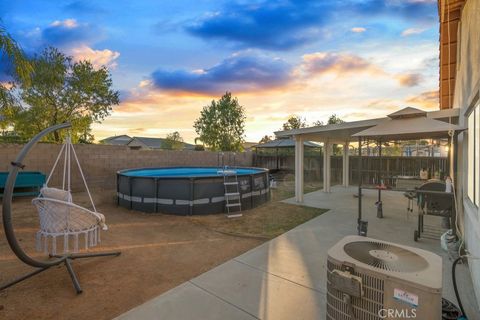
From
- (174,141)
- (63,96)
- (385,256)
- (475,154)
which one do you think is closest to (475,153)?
(475,154)

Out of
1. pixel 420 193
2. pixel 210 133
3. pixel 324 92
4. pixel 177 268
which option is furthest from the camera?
pixel 210 133

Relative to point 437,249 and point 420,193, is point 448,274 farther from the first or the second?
point 420,193

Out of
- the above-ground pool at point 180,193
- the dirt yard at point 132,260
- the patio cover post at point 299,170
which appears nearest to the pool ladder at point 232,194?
the above-ground pool at point 180,193

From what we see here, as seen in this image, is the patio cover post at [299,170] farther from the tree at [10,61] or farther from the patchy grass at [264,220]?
the tree at [10,61]

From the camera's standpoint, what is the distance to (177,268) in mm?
3814

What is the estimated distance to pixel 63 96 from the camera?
14672mm

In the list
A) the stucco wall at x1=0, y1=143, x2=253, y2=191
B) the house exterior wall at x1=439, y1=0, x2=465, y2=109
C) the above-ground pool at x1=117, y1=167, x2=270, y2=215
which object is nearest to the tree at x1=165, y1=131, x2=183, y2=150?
the stucco wall at x1=0, y1=143, x2=253, y2=191

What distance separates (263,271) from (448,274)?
266cm

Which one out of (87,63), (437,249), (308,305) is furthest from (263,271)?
(87,63)

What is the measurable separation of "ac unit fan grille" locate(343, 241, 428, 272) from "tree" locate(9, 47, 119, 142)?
1698 cm

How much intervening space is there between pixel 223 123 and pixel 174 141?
1973 centimetres

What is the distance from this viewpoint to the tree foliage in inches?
1676

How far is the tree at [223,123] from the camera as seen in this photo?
88.4ft

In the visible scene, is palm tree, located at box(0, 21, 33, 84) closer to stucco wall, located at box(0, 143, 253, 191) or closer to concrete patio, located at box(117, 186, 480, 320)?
concrete patio, located at box(117, 186, 480, 320)
